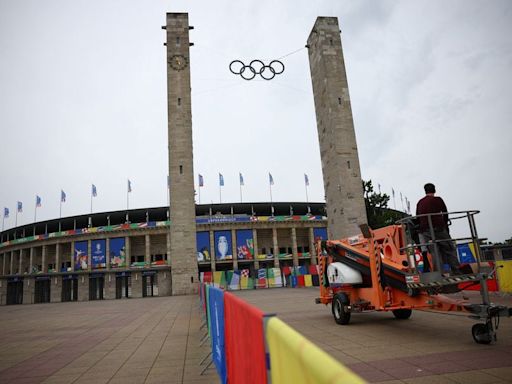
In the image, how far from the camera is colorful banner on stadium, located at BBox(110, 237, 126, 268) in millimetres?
52656

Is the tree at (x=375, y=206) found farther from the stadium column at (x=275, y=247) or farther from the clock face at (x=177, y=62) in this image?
the stadium column at (x=275, y=247)

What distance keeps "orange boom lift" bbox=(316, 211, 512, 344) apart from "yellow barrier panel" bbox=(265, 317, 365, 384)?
556 centimetres

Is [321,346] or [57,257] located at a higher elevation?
[57,257]

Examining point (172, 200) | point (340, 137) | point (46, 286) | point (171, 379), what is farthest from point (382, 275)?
point (46, 286)

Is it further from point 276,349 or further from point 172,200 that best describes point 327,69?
point 276,349

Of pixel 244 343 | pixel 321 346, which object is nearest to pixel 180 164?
pixel 321 346

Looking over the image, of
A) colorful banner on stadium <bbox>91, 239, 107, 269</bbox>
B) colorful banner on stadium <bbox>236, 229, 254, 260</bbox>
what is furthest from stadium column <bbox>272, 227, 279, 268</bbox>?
colorful banner on stadium <bbox>91, 239, 107, 269</bbox>

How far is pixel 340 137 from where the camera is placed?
29422 millimetres

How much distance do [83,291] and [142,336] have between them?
43.3 m

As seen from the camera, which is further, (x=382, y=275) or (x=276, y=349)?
(x=382, y=275)

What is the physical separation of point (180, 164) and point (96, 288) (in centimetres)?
2683

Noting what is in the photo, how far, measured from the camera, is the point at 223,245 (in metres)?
54.0

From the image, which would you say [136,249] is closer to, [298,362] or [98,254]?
[98,254]

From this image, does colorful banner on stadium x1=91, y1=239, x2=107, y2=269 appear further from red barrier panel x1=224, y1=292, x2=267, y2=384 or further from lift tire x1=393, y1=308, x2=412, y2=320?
red barrier panel x1=224, y1=292, x2=267, y2=384
